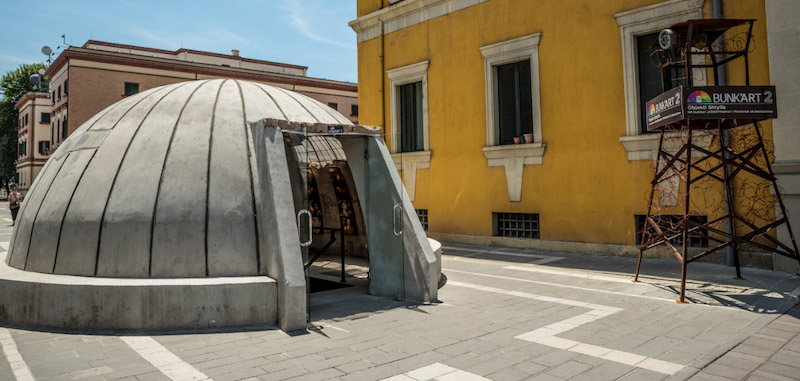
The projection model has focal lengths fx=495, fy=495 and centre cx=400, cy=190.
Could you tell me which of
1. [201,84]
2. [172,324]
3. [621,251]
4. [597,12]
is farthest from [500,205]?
[172,324]

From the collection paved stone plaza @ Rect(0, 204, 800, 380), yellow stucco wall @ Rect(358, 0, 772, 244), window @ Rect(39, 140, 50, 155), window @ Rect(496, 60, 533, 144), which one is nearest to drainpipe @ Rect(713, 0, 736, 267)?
yellow stucco wall @ Rect(358, 0, 772, 244)

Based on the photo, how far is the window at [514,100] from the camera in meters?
14.0

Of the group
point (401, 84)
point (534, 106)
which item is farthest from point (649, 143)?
point (401, 84)

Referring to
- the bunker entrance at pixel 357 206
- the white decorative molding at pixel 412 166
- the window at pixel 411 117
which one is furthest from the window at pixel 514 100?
the bunker entrance at pixel 357 206

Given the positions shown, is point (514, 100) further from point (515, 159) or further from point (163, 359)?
point (163, 359)

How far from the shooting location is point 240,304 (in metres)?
6.21

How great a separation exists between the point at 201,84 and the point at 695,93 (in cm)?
810

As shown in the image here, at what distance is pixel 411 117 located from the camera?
1719 centimetres

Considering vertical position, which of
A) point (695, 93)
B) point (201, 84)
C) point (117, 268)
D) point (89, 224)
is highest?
point (201, 84)

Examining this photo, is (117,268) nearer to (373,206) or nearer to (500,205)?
(373,206)

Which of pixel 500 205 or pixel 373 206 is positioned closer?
pixel 373 206

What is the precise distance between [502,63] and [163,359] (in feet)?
39.8

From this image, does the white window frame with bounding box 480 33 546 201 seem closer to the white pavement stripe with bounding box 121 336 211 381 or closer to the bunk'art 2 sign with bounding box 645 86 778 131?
the bunk'art 2 sign with bounding box 645 86 778 131

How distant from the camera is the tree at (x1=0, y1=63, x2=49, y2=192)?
57656 mm
